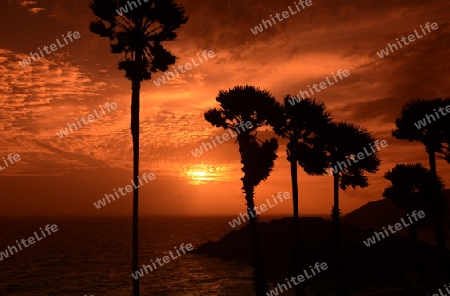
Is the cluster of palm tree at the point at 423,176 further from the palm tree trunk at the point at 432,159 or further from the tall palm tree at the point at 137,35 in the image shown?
the tall palm tree at the point at 137,35

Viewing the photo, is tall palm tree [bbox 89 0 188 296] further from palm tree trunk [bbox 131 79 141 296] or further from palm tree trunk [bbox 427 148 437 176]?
palm tree trunk [bbox 427 148 437 176]

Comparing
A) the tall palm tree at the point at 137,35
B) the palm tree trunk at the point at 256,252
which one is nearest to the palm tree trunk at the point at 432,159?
the palm tree trunk at the point at 256,252

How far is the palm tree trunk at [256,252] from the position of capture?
2647 cm

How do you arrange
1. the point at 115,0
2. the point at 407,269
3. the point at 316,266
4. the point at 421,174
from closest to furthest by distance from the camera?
the point at 115,0 < the point at 421,174 < the point at 407,269 < the point at 316,266

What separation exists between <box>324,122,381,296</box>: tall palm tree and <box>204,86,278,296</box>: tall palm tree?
14.7ft

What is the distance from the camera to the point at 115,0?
59.9ft

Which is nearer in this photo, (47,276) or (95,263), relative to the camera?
(47,276)

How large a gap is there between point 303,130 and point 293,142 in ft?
3.75

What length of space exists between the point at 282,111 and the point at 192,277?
→ 130 ft

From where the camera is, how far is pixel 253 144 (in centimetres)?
2736

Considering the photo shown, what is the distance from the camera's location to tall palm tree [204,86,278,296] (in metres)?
27.1

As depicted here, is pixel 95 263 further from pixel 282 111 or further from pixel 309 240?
pixel 282 111

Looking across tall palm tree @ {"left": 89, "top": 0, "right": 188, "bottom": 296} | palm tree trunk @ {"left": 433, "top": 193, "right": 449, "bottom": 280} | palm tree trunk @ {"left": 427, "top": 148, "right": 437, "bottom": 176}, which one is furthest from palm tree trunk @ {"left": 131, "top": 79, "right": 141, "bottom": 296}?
palm tree trunk @ {"left": 433, "top": 193, "right": 449, "bottom": 280}

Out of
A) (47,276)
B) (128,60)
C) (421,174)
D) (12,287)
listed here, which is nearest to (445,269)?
(421,174)
